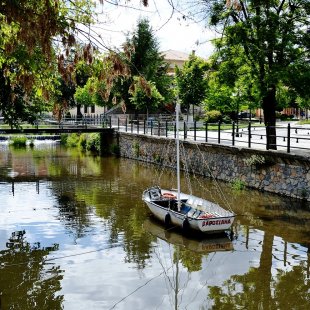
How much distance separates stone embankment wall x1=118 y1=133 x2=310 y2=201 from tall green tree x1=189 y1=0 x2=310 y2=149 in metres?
1.10

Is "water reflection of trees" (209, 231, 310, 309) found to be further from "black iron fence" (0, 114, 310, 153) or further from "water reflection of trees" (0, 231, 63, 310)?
"black iron fence" (0, 114, 310, 153)

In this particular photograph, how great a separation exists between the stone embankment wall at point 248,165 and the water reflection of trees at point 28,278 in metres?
10.0

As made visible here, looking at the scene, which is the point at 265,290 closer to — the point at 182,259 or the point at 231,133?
the point at 182,259

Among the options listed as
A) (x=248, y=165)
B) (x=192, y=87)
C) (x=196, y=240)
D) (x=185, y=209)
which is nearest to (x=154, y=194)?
(x=185, y=209)

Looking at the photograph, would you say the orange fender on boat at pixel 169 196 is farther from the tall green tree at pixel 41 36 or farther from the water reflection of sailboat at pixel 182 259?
the tall green tree at pixel 41 36

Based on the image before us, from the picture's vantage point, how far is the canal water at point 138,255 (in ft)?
32.3

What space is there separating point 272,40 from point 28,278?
46.6 ft

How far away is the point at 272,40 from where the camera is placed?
67.1ft

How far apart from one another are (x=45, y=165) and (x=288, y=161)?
18823 mm

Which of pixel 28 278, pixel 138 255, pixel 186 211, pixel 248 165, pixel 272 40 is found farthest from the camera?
pixel 248 165

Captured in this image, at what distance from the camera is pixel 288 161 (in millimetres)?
19609

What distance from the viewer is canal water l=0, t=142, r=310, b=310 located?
986cm

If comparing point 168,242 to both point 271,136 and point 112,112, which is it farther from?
point 112,112

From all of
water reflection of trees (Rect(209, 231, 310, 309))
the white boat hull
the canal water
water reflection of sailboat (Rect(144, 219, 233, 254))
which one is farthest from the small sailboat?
water reflection of trees (Rect(209, 231, 310, 309))
